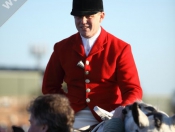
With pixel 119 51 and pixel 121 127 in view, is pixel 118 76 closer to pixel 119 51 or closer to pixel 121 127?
pixel 119 51

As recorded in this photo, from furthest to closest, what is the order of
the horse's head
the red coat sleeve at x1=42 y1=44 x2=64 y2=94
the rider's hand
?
the red coat sleeve at x1=42 y1=44 x2=64 y2=94, the rider's hand, the horse's head

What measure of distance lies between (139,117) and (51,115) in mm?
618

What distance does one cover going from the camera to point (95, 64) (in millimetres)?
6973

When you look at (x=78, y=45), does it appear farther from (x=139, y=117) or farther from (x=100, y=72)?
(x=139, y=117)

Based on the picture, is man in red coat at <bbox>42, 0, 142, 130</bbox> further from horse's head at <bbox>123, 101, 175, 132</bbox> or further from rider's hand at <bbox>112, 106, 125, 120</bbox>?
horse's head at <bbox>123, 101, 175, 132</bbox>

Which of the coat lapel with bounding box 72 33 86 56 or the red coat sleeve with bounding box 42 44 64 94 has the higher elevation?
the coat lapel with bounding box 72 33 86 56

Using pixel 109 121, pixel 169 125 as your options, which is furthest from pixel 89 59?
pixel 169 125

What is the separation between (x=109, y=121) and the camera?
5.96m


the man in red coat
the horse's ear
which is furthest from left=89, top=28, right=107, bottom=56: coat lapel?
the horse's ear

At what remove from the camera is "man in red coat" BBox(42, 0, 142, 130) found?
6887 millimetres

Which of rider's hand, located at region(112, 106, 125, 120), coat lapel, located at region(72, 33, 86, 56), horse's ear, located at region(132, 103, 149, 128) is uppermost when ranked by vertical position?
coat lapel, located at region(72, 33, 86, 56)

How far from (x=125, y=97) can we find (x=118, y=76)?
30cm

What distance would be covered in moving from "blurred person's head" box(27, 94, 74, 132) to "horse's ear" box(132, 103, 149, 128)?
0.45 metres

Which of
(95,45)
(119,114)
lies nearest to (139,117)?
(119,114)
